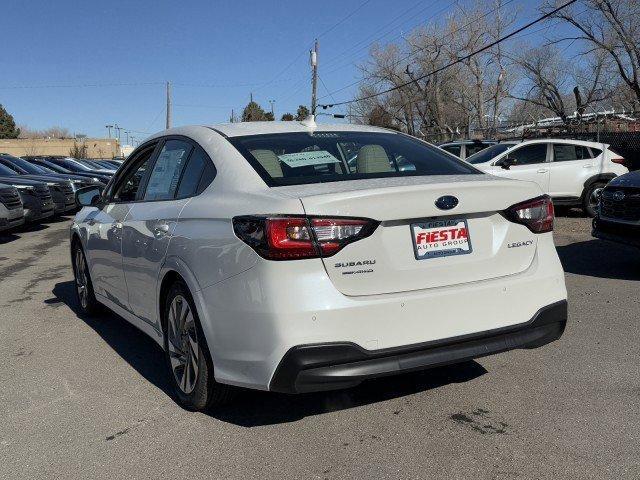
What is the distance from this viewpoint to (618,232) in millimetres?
7141

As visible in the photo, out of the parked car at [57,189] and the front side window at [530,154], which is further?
the parked car at [57,189]

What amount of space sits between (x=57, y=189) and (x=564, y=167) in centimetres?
1205

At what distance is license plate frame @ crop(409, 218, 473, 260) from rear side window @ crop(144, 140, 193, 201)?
1.65m

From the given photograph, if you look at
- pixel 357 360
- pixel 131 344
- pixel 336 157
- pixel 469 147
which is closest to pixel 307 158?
pixel 336 157

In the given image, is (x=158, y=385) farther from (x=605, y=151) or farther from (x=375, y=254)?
(x=605, y=151)

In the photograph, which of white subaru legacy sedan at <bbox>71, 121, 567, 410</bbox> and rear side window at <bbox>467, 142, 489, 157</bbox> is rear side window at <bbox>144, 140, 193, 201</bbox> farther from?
rear side window at <bbox>467, 142, 489, 157</bbox>

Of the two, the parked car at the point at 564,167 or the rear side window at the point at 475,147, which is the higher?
the rear side window at the point at 475,147

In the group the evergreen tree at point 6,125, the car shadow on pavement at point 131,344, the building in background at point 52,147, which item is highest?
the evergreen tree at point 6,125

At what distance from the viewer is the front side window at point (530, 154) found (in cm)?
1355

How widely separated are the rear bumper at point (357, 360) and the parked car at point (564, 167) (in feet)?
34.7

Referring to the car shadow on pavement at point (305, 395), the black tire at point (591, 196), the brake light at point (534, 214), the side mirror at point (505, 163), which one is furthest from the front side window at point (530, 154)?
the brake light at point (534, 214)

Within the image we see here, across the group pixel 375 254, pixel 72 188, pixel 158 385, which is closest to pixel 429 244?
pixel 375 254

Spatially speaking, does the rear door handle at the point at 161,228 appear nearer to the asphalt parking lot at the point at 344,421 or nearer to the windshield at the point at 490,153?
the asphalt parking lot at the point at 344,421

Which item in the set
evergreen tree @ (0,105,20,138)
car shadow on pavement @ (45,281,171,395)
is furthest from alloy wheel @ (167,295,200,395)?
evergreen tree @ (0,105,20,138)
